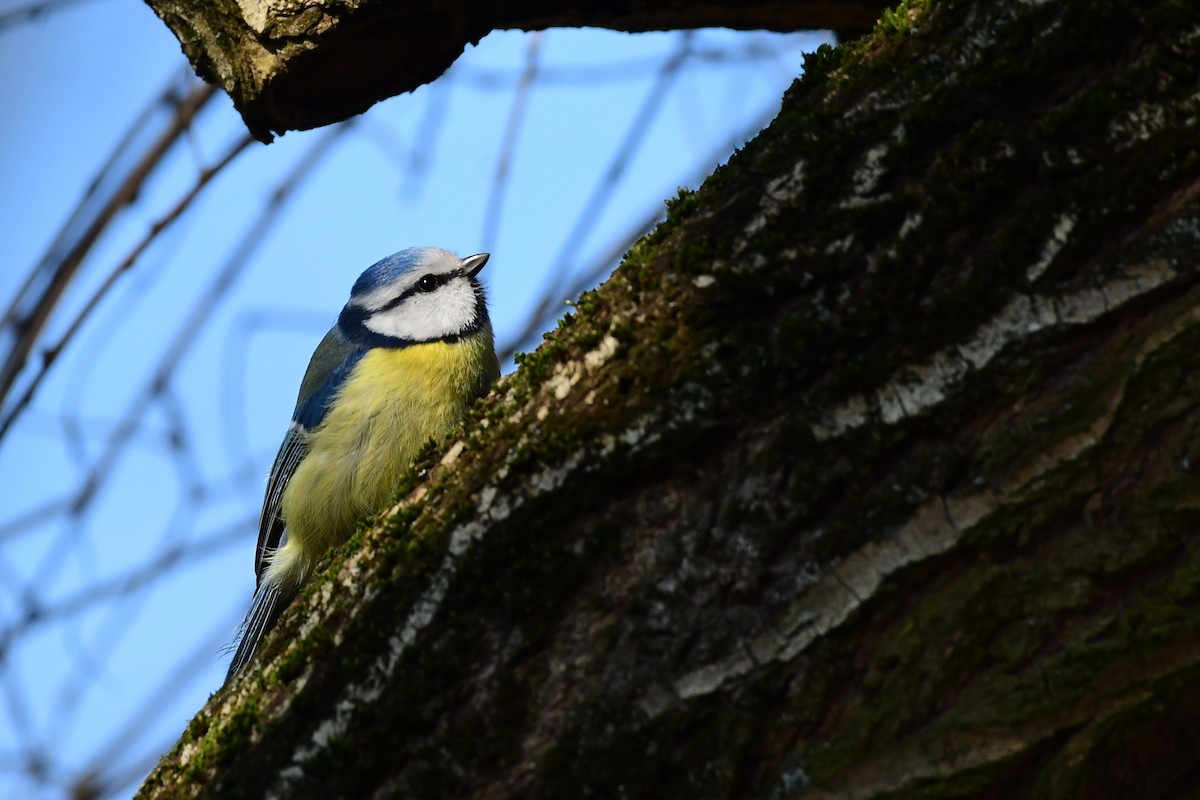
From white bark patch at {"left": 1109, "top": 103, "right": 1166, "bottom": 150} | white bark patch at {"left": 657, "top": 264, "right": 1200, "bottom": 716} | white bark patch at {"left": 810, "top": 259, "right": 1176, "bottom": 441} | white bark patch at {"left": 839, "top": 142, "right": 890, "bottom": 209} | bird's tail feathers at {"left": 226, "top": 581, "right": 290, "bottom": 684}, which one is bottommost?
white bark patch at {"left": 657, "top": 264, "right": 1200, "bottom": 716}

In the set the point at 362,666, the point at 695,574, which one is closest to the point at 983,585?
the point at 695,574

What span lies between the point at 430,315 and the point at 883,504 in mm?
2340

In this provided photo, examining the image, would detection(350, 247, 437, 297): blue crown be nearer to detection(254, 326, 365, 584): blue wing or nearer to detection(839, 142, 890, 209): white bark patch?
detection(254, 326, 365, 584): blue wing

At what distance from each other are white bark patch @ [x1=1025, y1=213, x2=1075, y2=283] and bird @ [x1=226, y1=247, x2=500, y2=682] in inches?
79.4

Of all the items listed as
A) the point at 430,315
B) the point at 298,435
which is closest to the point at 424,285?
the point at 430,315

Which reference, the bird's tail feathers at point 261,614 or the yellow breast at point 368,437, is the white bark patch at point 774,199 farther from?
the bird's tail feathers at point 261,614

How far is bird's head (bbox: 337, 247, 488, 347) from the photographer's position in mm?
3553

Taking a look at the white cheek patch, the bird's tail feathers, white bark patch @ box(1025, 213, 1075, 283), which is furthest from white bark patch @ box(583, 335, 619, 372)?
the bird's tail feathers

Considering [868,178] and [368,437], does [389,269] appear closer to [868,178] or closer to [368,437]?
[368,437]

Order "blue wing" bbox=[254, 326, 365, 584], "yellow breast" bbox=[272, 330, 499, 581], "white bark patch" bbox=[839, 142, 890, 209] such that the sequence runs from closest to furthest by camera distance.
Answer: "white bark patch" bbox=[839, 142, 890, 209] → "yellow breast" bbox=[272, 330, 499, 581] → "blue wing" bbox=[254, 326, 365, 584]

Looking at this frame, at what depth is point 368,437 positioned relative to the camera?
126 inches

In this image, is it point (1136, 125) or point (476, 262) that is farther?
point (476, 262)

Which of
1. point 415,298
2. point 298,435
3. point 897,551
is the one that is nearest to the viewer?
point 897,551

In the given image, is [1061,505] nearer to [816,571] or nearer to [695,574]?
[816,571]
